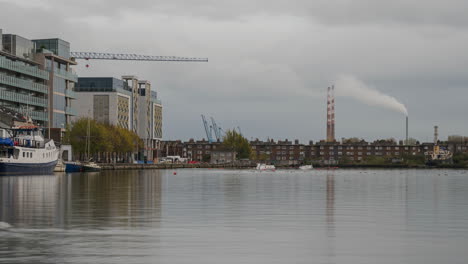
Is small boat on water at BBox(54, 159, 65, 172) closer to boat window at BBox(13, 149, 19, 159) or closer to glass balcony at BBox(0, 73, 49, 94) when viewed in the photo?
glass balcony at BBox(0, 73, 49, 94)

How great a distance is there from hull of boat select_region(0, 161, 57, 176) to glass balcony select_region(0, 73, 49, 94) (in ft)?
143

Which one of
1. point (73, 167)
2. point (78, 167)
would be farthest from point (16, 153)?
point (78, 167)

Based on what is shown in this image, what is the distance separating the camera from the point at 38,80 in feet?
595

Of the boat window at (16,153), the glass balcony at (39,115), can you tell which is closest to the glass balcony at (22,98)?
the glass balcony at (39,115)

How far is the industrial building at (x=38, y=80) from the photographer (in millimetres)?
164500

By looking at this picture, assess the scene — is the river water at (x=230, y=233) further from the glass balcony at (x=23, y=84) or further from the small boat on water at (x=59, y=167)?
the glass balcony at (x=23, y=84)

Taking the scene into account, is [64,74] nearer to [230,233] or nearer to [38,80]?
[38,80]

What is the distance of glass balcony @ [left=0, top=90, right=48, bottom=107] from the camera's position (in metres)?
160

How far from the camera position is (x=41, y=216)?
32219mm

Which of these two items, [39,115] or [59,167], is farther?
[39,115]

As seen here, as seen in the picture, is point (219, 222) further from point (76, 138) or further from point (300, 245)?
point (76, 138)

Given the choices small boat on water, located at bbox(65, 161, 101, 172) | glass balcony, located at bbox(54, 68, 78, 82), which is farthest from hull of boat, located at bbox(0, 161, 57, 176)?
glass balcony, located at bbox(54, 68, 78, 82)

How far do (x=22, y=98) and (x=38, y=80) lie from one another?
1377 cm

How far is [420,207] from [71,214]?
1862 cm
